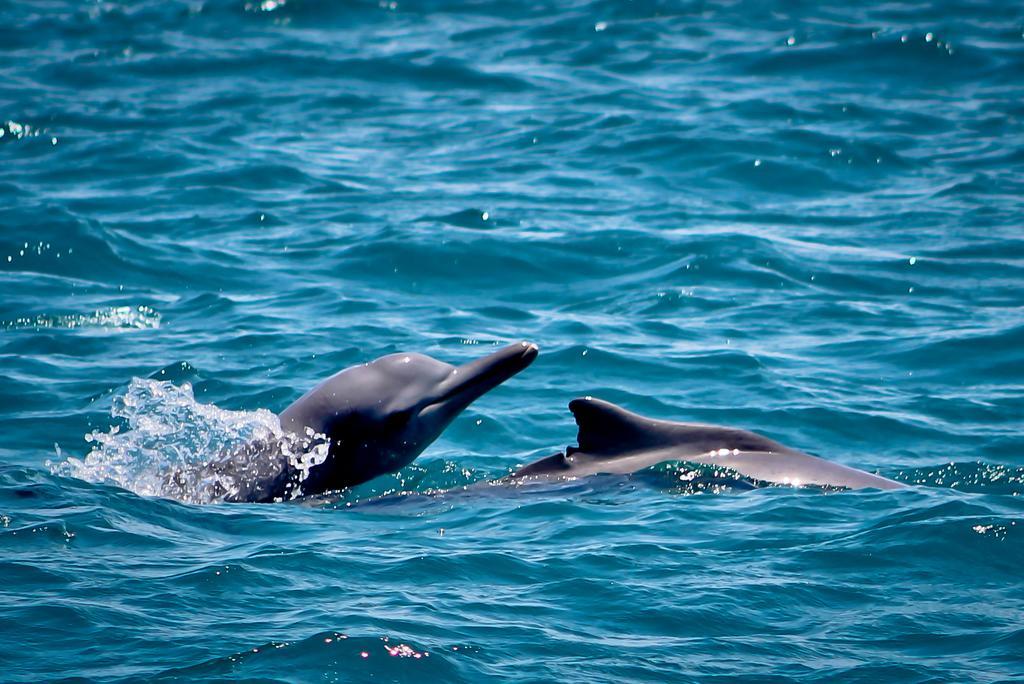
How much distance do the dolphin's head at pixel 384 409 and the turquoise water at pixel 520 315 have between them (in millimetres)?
356

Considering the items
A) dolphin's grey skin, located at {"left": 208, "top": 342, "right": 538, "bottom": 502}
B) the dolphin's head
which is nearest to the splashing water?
dolphin's grey skin, located at {"left": 208, "top": 342, "right": 538, "bottom": 502}

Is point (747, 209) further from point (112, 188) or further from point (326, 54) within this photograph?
point (326, 54)

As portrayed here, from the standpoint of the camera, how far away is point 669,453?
10.3 meters

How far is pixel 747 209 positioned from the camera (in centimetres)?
1986

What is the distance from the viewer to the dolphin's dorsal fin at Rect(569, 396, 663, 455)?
1041 cm

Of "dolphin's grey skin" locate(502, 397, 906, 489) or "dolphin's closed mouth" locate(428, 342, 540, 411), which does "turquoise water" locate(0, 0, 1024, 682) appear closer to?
"dolphin's grey skin" locate(502, 397, 906, 489)

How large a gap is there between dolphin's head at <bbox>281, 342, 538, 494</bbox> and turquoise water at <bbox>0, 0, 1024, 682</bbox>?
36cm

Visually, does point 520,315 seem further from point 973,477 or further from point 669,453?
point 973,477

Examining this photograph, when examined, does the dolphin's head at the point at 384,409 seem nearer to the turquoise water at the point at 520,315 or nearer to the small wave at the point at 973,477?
the turquoise water at the point at 520,315

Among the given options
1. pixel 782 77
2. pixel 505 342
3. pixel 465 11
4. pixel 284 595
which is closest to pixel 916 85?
pixel 782 77

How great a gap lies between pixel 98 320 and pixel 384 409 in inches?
250

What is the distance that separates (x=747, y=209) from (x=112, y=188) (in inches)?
368

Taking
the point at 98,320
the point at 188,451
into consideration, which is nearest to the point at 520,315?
the point at 98,320

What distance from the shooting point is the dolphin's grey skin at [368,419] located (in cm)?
1016
